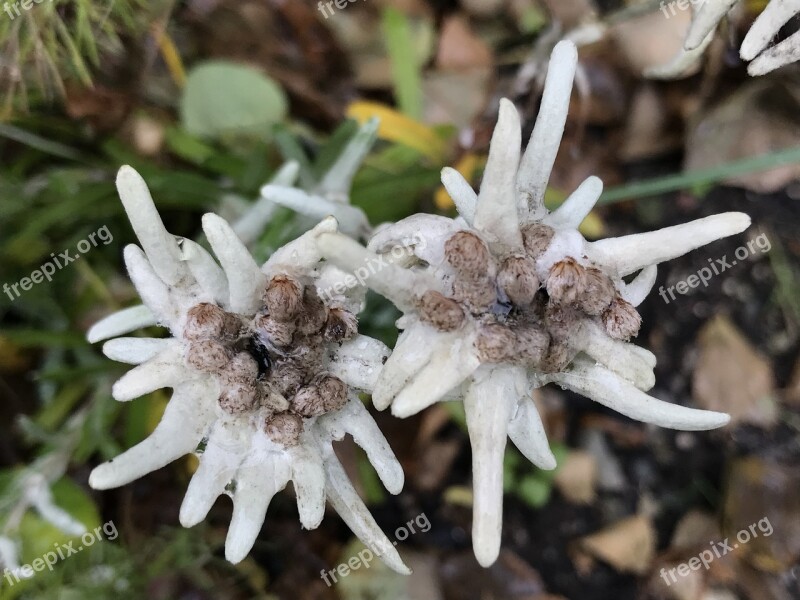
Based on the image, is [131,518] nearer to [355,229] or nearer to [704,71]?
[355,229]

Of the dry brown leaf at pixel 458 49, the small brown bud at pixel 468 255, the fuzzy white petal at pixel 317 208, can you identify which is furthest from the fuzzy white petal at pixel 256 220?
the dry brown leaf at pixel 458 49

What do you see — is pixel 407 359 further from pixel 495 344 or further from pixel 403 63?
pixel 403 63

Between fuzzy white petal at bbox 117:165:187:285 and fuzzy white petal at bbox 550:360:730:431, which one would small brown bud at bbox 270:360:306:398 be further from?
fuzzy white petal at bbox 550:360:730:431

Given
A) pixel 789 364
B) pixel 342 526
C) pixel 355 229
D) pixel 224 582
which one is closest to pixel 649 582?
pixel 789 364

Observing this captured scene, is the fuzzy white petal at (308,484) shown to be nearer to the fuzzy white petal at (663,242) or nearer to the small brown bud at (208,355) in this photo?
the small brown bud at (208,355)

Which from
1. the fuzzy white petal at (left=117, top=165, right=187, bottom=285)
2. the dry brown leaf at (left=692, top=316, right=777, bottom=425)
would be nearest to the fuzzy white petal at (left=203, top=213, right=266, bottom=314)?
the fuzzy white petal at (left=117, top=165, right=187, bottom=285)

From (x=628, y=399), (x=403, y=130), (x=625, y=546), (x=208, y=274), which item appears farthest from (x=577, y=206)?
(x=625, y=546)

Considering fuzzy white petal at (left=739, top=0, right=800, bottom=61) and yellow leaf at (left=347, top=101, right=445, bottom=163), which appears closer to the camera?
fuzzy white petal at (left=739, top=0, right=800, bottom=61)
